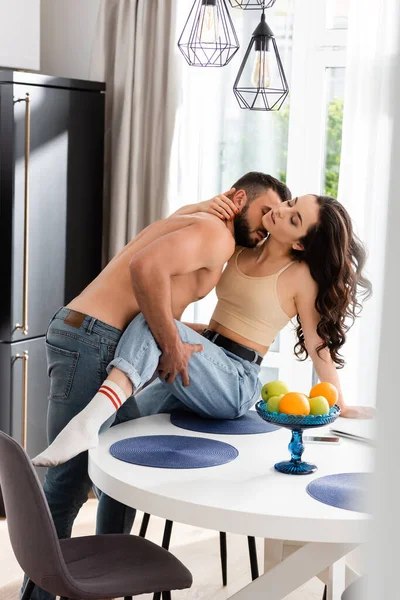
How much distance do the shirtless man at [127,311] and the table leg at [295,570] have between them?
2.01ft

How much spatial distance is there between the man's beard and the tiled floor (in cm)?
130

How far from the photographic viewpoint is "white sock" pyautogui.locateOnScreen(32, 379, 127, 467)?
6.32ft

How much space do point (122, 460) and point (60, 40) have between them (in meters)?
2.88

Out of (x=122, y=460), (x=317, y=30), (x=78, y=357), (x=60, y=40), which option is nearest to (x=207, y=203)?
(x=78, y=357)

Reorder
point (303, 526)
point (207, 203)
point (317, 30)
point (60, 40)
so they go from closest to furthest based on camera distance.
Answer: point (303, 526)
point (207, 203)
point (317, 30)
point (60, 40)

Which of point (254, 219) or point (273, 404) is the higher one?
point (254, 219)

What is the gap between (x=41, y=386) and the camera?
3594 millimetres

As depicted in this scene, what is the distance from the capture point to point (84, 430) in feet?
6.43

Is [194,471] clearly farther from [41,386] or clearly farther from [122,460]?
[41,386]

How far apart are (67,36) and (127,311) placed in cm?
224

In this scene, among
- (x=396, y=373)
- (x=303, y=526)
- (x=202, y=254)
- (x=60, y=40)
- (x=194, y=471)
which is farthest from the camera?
(x=60, y=40)

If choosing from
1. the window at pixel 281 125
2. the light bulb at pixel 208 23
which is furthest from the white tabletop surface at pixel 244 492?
the window at pixel 281 125

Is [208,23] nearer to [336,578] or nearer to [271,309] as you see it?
A: [271,309]

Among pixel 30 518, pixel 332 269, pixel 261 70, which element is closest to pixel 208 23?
pixel 261 70
